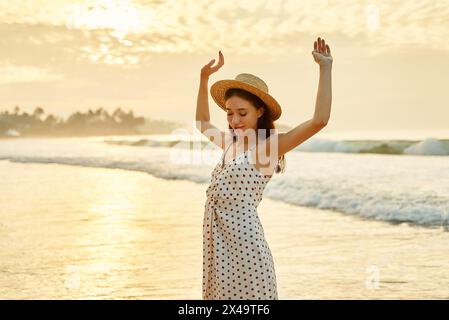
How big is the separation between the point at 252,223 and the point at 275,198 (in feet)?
31.2

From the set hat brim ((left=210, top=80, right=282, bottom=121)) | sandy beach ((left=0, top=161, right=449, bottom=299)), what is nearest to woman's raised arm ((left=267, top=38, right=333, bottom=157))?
hat brim ((left=210, top=80, right=282, bottom=121))

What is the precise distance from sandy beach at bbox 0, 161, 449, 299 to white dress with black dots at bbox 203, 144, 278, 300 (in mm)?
2677

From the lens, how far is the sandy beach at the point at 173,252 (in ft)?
18.2

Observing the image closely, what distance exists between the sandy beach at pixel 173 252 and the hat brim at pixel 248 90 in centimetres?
275

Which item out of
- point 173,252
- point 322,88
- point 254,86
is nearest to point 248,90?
point 254,86

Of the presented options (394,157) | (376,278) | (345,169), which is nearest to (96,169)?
(345,169)

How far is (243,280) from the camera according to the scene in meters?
2.68

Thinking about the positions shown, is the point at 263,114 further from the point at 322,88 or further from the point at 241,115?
the point at 322,88

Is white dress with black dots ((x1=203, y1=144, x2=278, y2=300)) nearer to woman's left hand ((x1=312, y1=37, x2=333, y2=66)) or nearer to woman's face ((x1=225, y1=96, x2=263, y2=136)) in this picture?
woman's face ((x1=225, y1=96, x2=263, y2=136))

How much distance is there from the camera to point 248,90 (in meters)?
2.74

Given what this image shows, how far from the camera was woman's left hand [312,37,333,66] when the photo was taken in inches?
96.5

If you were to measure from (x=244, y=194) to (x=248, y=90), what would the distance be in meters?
0.45

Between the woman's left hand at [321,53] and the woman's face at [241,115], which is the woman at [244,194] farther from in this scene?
the woman's left hand at [321,53]
